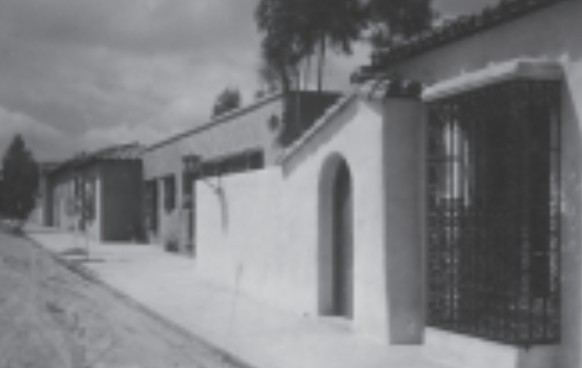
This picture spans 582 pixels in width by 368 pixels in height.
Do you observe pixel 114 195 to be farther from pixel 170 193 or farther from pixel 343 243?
pixel 343 243

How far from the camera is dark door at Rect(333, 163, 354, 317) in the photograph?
38.5ft

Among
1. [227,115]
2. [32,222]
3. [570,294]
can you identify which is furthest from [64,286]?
[32,222]

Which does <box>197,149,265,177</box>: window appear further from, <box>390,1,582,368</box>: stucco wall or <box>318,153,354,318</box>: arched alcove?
<box>390,1,582,368</box>: stucco wall

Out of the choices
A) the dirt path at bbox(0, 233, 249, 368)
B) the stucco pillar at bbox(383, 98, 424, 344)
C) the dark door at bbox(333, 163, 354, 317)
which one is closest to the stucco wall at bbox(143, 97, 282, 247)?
the dirt path at bbox(0, 233, 249, 368)

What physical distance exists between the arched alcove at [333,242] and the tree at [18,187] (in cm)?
5686

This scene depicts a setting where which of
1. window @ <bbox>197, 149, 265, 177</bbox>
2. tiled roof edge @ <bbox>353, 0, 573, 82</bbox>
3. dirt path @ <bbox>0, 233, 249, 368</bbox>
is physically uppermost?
tiled roof edge @ <bbox>353, 0, 573, 82</bbox>

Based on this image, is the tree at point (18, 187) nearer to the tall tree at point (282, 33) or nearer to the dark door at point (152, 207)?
the dark door at point (152, 207)

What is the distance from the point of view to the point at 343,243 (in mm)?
11945

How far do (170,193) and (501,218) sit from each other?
891 inches

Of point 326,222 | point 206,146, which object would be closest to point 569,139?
point 326,222

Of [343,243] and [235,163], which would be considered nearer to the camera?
[343,243]

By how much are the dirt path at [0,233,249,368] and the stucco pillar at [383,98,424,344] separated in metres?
2.18

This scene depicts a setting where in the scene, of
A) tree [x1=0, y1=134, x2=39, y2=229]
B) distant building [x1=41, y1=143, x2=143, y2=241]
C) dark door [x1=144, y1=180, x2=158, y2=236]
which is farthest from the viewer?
tree [x1=0, y1=134, x2=39, y2=229]

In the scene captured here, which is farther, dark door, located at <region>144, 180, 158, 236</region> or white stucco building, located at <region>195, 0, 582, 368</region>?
dark door, located at <region>144, 180, 158, 236</region>
